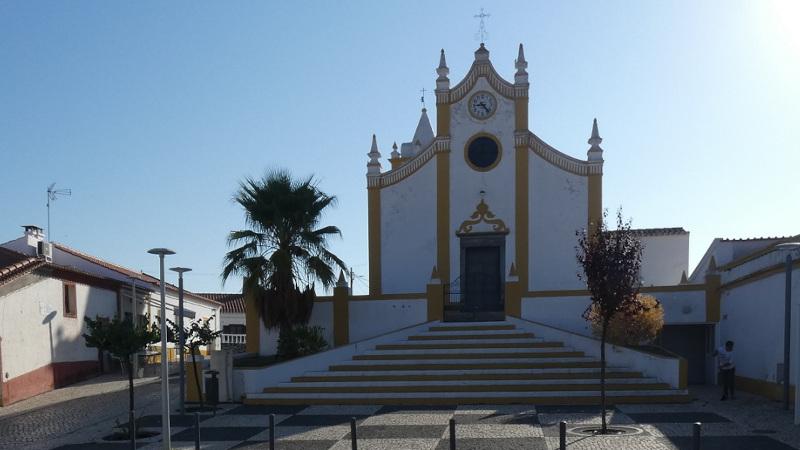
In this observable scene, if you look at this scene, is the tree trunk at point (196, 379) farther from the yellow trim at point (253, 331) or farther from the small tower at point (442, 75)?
the small tower at point (442, 75)

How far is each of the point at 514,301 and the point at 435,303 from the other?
246cm

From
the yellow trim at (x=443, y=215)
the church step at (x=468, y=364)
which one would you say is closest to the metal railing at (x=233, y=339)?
the yellow trim at (x=443, y=215)

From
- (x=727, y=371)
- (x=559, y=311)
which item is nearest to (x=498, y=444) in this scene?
(x=727, y=371)

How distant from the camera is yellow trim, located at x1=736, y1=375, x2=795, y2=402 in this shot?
15414mm

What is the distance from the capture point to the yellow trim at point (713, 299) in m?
20.0

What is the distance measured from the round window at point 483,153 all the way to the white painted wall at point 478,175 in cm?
18

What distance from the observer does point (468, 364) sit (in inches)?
706

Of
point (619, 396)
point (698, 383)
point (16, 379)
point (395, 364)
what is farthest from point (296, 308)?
point (698, 383)

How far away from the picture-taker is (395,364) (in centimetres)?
1844

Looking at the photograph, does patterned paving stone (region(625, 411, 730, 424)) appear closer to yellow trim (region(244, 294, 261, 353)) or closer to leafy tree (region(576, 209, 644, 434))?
leafy tree (region(576, 209, 644, 434))

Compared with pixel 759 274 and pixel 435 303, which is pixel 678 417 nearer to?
pixel 759 274

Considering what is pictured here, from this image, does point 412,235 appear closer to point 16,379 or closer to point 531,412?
point 531,412

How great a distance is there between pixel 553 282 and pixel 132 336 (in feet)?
45.0

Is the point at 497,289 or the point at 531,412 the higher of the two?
the point at 497,289
